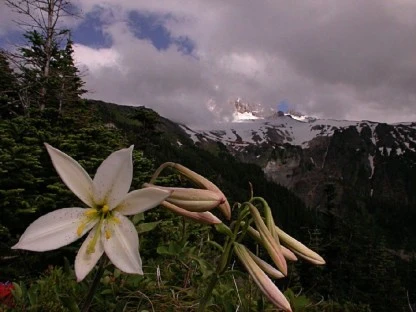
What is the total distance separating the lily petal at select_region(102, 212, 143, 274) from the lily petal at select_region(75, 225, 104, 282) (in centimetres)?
3

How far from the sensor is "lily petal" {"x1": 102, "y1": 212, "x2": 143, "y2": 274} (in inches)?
49.9

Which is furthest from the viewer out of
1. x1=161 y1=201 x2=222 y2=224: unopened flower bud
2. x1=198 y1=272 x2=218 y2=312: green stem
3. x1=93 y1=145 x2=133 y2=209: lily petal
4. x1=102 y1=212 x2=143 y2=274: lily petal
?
x1=198 y1=272 x2=218 y2=312: green stem

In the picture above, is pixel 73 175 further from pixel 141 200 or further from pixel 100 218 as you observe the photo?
pixel 141 200

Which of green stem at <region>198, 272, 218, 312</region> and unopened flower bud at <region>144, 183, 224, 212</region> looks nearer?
unopened flower bud at <region>144, 183, 224, 212</region>

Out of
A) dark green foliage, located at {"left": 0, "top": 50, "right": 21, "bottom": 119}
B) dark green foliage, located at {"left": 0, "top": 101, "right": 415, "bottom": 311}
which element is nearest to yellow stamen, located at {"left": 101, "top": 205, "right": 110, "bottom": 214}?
dark green foliage, located at {"left": 0, "top": 101, "right": 415, "bottom": 311}

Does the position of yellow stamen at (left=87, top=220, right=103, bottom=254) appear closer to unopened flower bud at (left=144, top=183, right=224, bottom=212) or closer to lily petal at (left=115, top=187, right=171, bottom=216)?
lily petal at (left=115, top=187, right=171, bottom=216)

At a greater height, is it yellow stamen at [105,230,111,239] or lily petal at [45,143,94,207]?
lily petal at [45,143,94,207]

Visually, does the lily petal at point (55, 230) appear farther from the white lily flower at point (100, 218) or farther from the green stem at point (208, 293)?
the green stem at point (208, 293)

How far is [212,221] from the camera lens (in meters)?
1.58

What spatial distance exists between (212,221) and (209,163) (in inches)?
6661

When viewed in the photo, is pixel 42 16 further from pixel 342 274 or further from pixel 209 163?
pixel 209 163

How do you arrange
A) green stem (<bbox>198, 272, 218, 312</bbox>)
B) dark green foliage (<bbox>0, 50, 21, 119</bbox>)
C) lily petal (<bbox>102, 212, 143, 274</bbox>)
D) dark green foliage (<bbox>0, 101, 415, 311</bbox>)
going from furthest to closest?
1. dark green foliage (<bbox>0, 50, 21, 119</bbox>)
2. dark green foliage (<bbox>0, 101, 415, 311</bbox>)
3. green stem (<bbox>198, 272, 218, 312</bbox>)
4. lily petal (<bbox>102, 212, 143, 274</bbox>)

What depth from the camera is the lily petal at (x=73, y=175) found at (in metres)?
1.40

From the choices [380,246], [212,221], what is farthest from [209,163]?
[212,221]
